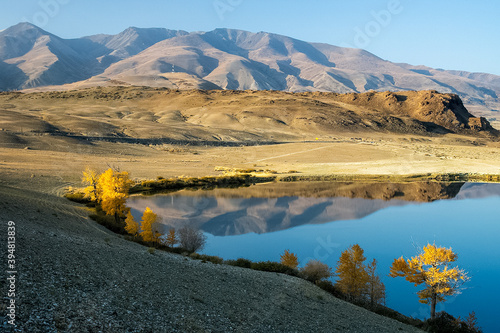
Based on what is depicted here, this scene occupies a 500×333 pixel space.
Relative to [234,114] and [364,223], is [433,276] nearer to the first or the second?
[364,223]

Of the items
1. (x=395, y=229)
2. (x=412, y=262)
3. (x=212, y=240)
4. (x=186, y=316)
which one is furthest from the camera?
(x=395, y=229)

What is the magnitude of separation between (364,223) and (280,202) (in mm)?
11830

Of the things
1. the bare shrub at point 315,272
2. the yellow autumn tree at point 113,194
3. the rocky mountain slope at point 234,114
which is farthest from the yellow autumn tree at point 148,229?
the rocky mountain slope at point 234,114

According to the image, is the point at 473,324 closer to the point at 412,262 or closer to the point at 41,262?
the point at 412,262

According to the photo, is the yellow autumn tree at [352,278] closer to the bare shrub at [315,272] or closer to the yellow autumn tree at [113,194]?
the bare shrub at [315,272]

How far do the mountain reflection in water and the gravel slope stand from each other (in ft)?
59.3

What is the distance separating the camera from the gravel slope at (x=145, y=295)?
10.7 m

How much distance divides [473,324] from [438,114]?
154978mm

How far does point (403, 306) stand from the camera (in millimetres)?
23203

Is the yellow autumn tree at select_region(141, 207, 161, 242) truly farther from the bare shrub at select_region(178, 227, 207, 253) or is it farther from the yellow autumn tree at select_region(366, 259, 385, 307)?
the yellow autumn tree at select_region(366, 259, 385, 307)

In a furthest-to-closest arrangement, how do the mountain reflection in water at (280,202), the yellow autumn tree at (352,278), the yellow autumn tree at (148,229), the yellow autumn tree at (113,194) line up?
the mountain reflection in water at (280,202) → the yellow autumn tree at (113,194) → the yellow autumn tree at (148,229) → the yellow autumn tree at (352,278)

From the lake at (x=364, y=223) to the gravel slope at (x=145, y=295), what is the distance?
8.39 metres

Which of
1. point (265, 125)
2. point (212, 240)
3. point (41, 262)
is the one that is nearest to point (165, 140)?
point (265, 125)

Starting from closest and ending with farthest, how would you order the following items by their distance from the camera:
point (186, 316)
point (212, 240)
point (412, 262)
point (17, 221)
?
point (186, 316)
point (17, 221)
point (412, 262)
point (212, 240)
